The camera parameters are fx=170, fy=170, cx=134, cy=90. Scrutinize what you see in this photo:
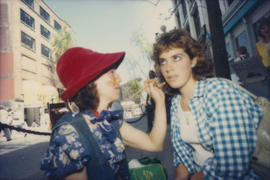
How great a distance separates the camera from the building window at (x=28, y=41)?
79.8 ft

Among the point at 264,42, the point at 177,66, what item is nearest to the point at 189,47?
the point at 177,66

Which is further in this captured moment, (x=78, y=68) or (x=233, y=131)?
(x=78, y=68)

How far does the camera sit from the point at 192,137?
5.28ft

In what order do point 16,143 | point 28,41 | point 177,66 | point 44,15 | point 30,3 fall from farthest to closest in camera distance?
1. point 44,15
2. point 30,3
3. point 28,41
4. point 16,143
5. point 177,66

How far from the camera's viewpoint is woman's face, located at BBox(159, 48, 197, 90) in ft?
5.82

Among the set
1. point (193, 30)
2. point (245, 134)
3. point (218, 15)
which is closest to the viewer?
point (245, 134)

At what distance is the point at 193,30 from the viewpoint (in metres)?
16.5

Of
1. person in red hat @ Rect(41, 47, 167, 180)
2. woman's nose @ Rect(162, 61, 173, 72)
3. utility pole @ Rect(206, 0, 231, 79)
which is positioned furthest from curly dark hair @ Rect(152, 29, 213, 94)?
utility pole @ Rect(206, 0, 231, 79)

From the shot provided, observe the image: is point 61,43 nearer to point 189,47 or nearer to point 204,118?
point 189,47

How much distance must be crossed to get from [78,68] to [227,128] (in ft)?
4.26

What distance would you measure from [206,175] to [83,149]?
1.02m

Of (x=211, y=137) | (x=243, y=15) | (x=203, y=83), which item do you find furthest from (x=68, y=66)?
(x=243, y=15)

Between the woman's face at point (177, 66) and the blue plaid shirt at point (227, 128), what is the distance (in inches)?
13.3

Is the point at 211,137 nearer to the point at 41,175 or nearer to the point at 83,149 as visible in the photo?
the point at 83,149
